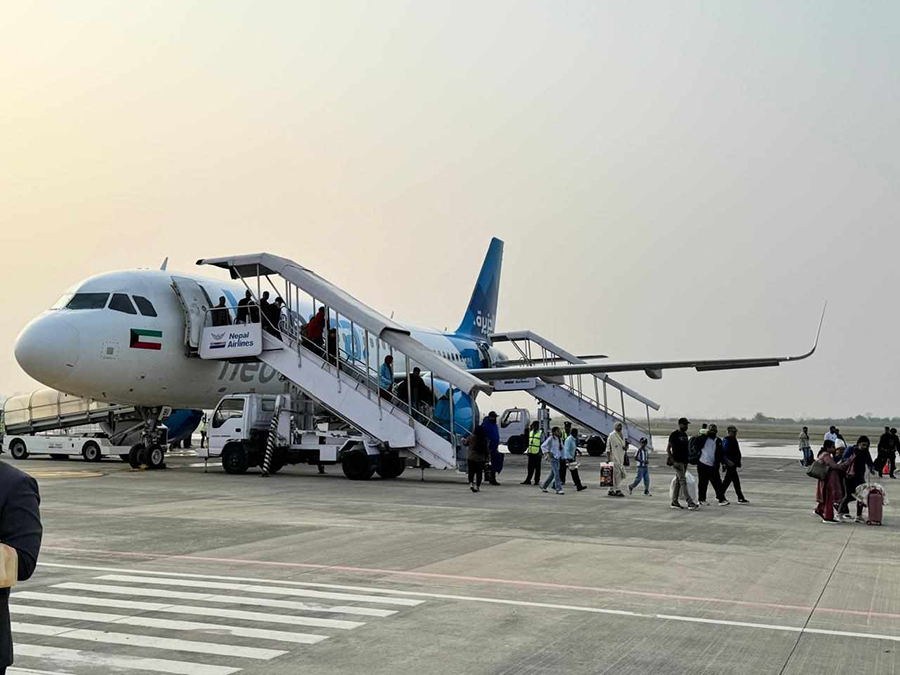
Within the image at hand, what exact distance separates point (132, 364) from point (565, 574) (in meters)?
15.7

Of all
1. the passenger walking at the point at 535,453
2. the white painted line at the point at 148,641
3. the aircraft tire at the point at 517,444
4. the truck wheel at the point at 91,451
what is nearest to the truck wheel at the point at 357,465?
the passenger walking at the point at 535,453

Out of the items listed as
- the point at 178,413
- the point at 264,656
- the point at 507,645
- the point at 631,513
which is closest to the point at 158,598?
the point at 264,656

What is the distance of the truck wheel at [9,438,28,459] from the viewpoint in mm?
30969

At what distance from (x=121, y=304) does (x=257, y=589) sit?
15781 millimetres

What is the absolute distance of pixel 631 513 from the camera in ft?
51.6

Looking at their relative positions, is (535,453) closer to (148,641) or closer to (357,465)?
(357,465)

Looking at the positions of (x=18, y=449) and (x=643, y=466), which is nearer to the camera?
(x=643, y=466)

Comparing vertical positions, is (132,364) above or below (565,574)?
above

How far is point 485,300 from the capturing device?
42344 mm

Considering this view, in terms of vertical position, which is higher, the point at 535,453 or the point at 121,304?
the point at 121,304

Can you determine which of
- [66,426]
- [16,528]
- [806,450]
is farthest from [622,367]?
[16,528]

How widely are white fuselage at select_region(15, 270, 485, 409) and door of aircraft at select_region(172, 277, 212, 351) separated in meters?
0.12

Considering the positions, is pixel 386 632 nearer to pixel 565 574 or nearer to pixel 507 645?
pixel 507 645

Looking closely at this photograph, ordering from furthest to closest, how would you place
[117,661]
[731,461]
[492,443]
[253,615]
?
1. [492,443]
2. [731,461]
3. [253,615]
4. [117,661]
